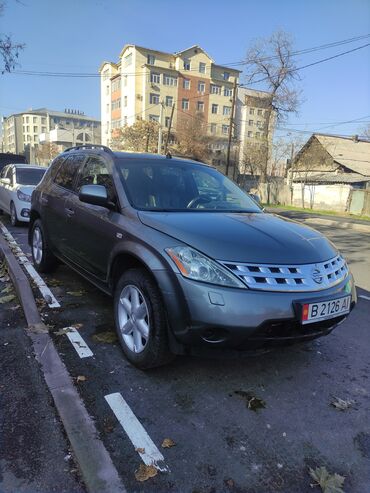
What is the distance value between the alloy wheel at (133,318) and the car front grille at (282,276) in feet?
2.72

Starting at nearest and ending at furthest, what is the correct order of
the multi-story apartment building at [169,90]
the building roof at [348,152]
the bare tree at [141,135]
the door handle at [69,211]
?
the door handle at [69,211] < the building roof at [348,152] < the bare tree at [141,135] < the multi-story apartment building at [169,90]

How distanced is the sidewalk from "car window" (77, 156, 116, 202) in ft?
5.44

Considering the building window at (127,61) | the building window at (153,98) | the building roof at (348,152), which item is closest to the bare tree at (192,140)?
the building window at (153,98)

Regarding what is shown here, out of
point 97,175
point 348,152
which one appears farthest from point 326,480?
point 348,152

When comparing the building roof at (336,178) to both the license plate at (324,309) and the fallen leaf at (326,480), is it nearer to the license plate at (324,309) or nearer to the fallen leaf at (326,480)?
the license plate at (324,309)

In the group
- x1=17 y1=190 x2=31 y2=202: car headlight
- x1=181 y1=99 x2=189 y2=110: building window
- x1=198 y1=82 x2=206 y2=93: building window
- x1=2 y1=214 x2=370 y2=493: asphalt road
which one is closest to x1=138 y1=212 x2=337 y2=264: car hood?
x1=2 y1=214 x2=370 y2=493: asphalt road

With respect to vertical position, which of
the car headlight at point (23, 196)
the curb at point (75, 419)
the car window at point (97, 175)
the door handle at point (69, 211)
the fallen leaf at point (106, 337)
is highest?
the car window at point (97, 175)

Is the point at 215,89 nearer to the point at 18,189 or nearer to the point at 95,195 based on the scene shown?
the point at 18,189

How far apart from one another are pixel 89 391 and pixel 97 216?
65.4 inches

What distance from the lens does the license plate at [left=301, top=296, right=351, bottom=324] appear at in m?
2.59

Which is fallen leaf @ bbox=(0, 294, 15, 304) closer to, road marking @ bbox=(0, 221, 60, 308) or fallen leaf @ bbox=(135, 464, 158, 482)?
road marking @ bbox=(0, 221, 60, 308)

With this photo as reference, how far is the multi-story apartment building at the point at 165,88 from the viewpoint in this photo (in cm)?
5828

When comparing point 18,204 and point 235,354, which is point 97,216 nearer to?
point 235,354

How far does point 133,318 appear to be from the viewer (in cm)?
308
